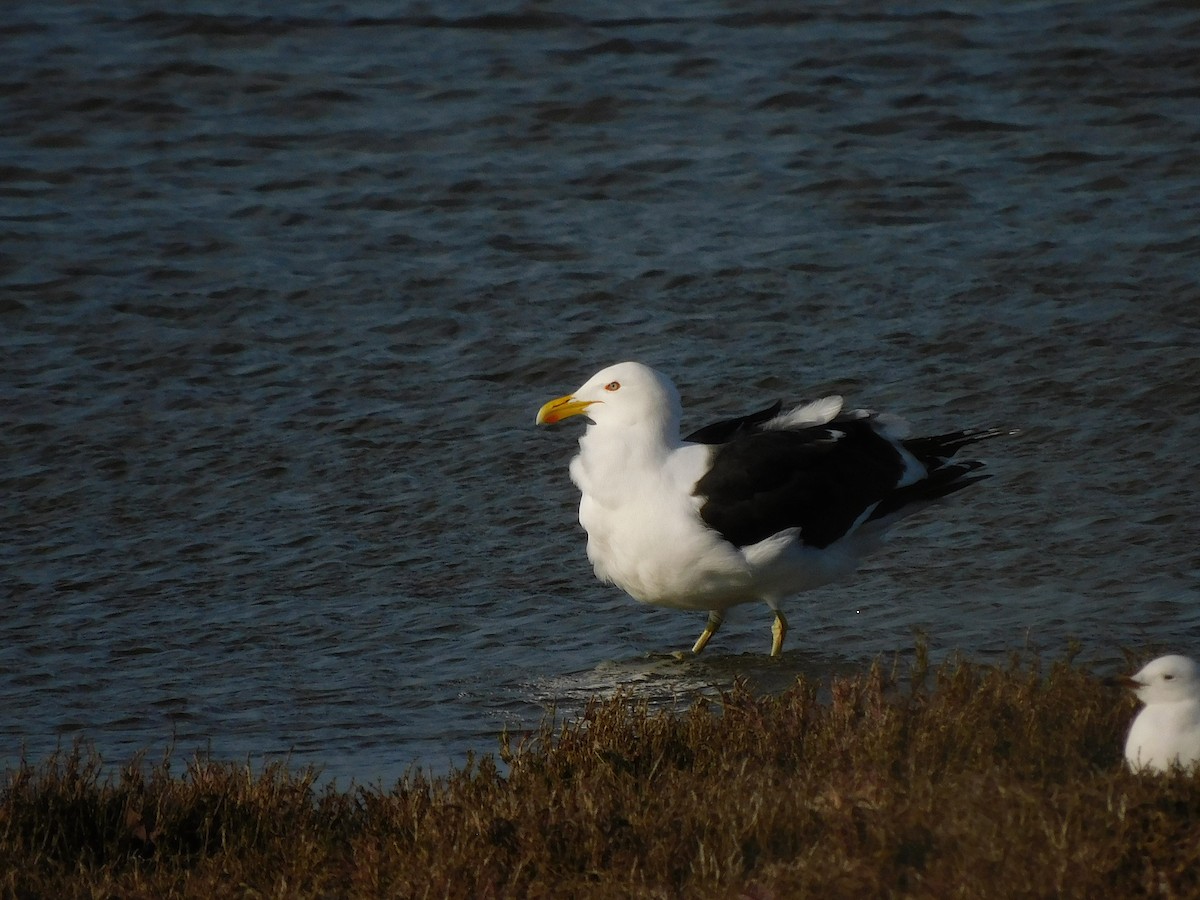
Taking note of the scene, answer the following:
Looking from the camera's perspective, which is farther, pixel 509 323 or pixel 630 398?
pixel 509 323

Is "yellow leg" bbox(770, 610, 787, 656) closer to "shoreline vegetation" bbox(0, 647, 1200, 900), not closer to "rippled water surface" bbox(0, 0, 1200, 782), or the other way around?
"rippled water surface" bbox(0, 0, 1200, 782)

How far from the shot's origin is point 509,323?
456 inches

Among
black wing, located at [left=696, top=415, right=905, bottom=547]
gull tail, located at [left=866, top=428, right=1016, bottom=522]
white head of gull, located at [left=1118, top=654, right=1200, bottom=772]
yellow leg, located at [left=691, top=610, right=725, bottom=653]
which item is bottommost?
yellow leg, located at [left=691, top=610, right=725, bottom=653]

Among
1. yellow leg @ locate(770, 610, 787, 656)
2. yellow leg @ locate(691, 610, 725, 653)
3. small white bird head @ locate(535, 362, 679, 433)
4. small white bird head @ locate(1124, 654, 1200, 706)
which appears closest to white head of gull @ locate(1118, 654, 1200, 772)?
small white bird head @ locate(1124, 654, 1200, 706)

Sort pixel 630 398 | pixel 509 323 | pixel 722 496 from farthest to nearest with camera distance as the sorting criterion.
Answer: pixel 509 323 < pixel 630 398 < pixel 722 496

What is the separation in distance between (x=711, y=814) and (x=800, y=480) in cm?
303

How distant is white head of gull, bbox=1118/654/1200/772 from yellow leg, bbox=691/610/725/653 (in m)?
2.78

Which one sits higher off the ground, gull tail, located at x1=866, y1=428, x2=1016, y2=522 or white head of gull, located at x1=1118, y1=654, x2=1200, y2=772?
white head of gull, located at x1=1118, y1=654, x2=1200, y2=772

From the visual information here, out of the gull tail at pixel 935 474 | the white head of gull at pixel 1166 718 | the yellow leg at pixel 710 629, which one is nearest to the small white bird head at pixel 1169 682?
the white head of gull at pixel 1166 718

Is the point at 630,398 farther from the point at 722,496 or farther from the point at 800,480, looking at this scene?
the point at 800,480

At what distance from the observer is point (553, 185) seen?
13.9 metres

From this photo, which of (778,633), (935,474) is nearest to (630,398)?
(778,633)

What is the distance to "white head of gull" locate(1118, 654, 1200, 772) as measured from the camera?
4.40m

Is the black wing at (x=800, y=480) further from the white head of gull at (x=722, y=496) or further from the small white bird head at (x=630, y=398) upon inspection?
the small white bird head at (x=630, y=398)
